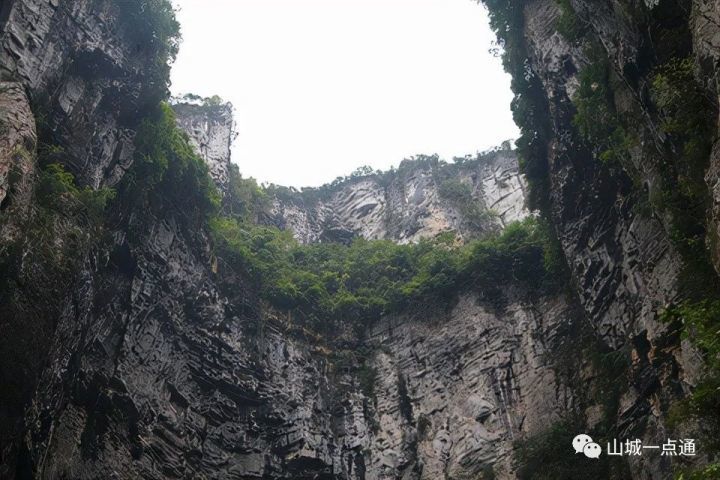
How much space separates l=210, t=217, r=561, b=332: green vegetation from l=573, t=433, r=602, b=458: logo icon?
14.7 ft

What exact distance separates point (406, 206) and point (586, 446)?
59.2 feet

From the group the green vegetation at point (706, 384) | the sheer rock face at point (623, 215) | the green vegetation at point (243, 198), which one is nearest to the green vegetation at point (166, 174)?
the sheer rock face at point (623, 215)

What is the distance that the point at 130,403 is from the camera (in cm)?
1467

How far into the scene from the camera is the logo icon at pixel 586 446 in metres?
13.8

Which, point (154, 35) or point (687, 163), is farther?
point (154, 35)

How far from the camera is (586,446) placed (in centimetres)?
1402

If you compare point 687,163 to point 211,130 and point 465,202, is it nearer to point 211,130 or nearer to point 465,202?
point 465,202

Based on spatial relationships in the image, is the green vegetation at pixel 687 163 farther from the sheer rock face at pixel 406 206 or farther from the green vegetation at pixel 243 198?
the green vegetation at pixel 243 198

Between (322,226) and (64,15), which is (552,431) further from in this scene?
(322,226)

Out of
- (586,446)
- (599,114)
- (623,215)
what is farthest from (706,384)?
(599,114)

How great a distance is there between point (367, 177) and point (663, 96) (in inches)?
938

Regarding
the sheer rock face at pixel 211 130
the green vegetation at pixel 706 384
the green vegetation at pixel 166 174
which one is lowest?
the green vegetation at pixel 706 384

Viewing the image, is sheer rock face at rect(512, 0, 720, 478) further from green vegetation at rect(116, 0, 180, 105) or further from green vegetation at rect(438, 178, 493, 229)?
green vegetation at rect(438, 178, 493, 229)

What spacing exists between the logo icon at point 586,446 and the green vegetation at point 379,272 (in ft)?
14.7
